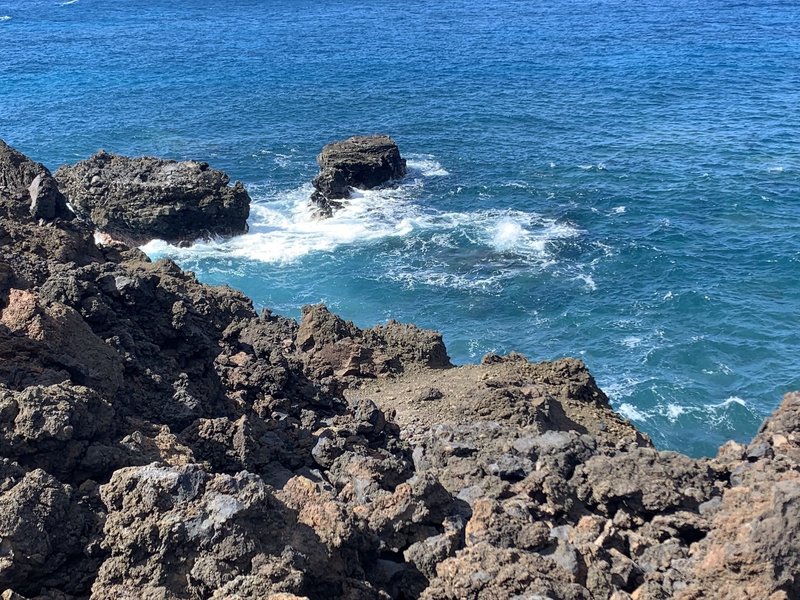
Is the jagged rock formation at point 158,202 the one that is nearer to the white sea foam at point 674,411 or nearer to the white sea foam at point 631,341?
the white sea foam at point 631,341

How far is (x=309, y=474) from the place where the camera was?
2178 cm

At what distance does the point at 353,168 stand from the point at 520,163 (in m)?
17.0

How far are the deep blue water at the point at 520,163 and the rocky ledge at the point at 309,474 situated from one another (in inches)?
701

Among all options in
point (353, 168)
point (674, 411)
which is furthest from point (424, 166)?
point (674, 411)

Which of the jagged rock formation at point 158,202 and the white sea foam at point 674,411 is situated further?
the jagged rock formation at point 158,202

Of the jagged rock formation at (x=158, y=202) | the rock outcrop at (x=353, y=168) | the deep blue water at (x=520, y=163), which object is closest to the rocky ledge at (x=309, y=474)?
the deep blue water at (x=520, y=163)

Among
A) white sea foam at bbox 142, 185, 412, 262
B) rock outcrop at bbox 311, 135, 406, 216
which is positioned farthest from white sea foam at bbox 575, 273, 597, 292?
rock outcrop at bbox 311, 135, 406, 216

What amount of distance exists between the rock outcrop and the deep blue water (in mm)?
2229

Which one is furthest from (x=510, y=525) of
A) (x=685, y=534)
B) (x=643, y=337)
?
(x=643, y=337)

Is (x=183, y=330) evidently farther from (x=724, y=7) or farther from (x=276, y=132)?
(x=724, y=7)

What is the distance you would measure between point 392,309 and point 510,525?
37.0m

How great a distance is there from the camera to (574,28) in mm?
135125

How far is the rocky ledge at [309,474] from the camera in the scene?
14570 millimetres

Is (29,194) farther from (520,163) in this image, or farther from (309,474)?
(520,163)
